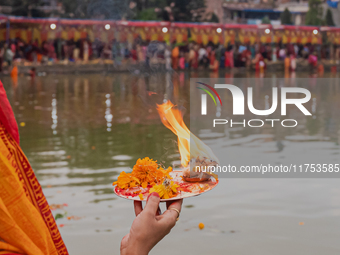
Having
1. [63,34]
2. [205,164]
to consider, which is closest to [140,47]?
[63,34]

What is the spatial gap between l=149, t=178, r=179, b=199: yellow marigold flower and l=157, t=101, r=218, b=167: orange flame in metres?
0.33

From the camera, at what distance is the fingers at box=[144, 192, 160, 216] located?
1559 millimetres

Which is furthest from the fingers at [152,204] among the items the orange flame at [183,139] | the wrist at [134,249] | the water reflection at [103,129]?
the water reflection at [103,129]

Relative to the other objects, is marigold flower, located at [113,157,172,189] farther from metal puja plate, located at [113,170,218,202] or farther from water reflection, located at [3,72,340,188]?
water reflection, located at [3,72,340,188]

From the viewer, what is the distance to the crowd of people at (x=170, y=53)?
24.2 metres

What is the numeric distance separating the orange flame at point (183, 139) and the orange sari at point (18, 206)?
2.46ft

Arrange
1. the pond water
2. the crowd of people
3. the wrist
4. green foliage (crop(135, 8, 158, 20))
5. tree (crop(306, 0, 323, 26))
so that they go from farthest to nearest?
tree (crop(306, 0, 323, 26)) < green foliage (crop(135, 8, 158, 20)) < the crowd of people < the pond water < the wrist

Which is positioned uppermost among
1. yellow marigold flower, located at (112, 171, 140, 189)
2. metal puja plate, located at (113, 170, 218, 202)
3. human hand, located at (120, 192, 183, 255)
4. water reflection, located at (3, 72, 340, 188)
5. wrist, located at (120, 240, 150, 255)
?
yellow marigold flower, located at (112, 171, 140, 189)

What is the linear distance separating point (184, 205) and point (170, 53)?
22.2 meters

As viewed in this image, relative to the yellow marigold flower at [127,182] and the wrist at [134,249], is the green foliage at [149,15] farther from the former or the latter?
the wrist at [134,249]

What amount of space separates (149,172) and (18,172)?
1.95ft

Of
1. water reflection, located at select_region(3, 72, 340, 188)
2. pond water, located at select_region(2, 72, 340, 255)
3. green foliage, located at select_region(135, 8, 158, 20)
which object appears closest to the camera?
pond water, located at select_region(2, 72, 340, 255)

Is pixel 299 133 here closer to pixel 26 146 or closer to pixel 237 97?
pixel 26 146

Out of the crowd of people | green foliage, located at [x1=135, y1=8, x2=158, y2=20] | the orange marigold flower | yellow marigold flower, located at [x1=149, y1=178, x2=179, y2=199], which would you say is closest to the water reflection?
the orange marigold flower
